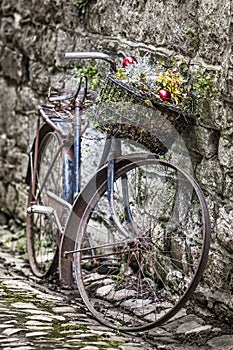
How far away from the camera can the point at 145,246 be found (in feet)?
14.4

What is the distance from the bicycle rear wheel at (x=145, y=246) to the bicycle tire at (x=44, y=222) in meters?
0.51

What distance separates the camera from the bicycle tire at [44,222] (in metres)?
5.58

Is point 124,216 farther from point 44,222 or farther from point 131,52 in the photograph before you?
point 44,222

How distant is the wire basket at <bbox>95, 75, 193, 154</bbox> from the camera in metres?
4.26

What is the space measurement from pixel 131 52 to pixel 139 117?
0.89 m

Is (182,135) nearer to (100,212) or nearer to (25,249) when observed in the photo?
(100,212)

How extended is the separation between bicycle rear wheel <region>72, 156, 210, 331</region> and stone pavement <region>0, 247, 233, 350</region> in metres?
0.08

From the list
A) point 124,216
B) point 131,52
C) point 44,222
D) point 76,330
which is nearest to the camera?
point 76,330

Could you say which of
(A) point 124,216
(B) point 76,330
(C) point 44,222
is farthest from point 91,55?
(C) point 44,222

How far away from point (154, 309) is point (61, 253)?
689 millimetres

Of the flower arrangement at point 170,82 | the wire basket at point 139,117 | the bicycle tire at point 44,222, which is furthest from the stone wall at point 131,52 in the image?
the bicycle tire at point 44,222

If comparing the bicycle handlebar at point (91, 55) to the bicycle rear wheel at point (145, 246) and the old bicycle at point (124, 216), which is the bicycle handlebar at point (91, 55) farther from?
the bicycle rear wheel at point (145, 246)

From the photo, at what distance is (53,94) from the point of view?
5.33 metres

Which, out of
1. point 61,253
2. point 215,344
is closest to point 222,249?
point 215,344
